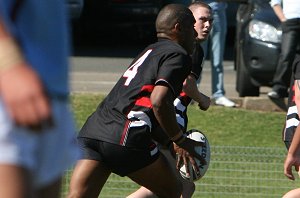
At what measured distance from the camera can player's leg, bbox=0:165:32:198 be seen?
9.05ft

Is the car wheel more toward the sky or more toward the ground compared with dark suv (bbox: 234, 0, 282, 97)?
more toward the ground

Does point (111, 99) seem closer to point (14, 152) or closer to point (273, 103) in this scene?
point (14, 152)

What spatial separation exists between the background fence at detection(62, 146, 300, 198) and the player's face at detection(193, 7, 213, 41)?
181 centimetres

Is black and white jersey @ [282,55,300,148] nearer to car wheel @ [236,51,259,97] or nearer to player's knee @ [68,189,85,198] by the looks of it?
player's knee @ [68,189,85,198]

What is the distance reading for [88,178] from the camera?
7.00 meters

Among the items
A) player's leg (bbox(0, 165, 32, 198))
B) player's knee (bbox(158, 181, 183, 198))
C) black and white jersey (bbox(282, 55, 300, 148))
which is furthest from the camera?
black and white jersey (bbox(282, 55, 300, 148))

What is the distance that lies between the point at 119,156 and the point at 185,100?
3.32 feet

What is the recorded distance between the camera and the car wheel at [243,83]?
43.9ft

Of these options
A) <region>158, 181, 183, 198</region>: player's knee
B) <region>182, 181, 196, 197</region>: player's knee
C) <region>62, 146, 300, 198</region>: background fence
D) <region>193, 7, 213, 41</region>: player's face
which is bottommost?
<region>62, 146, 300, 198</region>: background fence

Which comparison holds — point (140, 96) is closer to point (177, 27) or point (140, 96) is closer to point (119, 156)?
point (119, 156)

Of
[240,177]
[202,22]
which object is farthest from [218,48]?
[202,22]

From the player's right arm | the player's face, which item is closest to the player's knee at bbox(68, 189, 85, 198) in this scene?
the player's right arm

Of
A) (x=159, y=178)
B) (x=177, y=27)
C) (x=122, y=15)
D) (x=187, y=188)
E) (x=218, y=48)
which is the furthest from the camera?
(x=122, y=15)

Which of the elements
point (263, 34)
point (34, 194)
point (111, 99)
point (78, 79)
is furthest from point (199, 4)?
point (78, 79)
